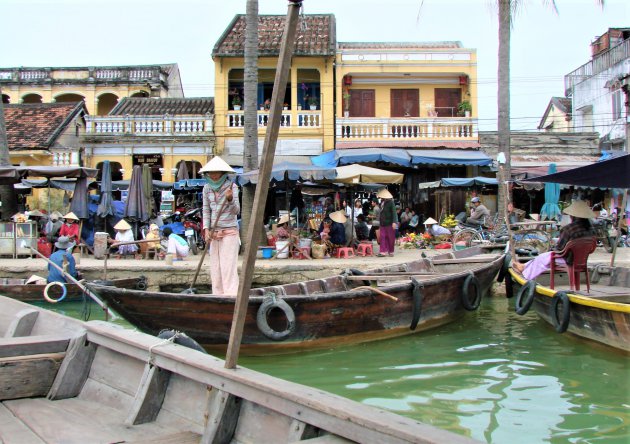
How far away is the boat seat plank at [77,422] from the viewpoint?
3352mm

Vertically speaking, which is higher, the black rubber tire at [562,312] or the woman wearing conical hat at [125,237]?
the woman wearing conical hat at [125,237]

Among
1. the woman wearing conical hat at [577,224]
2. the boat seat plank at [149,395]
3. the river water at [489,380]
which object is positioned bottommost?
the river water at [489,380]

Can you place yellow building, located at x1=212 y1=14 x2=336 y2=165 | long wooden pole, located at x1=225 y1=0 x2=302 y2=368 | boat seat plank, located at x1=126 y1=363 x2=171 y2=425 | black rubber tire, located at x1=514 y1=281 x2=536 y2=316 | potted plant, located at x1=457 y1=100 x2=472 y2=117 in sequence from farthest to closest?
potted plant, located at x1=457 y1=100 x2=472 y2=117
yellow building, located at x1=212 y1=14 x2=336 y2=165
black rubber tire, located at x1=514 y1=281 x2=536 y2=316
boat seat plank, located at x1=126 y1=363 x2=171 y2=425
long wooden pole, located at x1=225 y1=0 x2=302 y2=368

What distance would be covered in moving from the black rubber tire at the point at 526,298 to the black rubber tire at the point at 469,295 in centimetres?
78

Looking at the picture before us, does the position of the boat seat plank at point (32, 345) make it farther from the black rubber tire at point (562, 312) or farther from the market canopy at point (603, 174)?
the market canopy at point (603, 174)

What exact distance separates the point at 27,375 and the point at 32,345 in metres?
0.21

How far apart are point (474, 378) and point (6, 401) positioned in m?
4.51

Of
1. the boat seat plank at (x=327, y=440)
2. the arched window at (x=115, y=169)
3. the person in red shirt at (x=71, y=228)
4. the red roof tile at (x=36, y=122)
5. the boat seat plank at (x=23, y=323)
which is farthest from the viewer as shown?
the red roof tile at (x=36, y=122)

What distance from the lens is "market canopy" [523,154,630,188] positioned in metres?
7.01

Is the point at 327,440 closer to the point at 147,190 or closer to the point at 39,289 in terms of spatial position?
the point at 39,289

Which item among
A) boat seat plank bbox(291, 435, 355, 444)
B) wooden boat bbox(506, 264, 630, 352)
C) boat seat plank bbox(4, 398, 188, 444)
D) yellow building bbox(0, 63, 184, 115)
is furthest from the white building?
boat seat plank bbox(291, 435, 355, 444)

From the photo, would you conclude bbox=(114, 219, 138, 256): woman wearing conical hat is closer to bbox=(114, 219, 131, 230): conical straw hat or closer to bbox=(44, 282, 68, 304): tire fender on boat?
bbox=(114, 219, 131, 230): conical straw hat

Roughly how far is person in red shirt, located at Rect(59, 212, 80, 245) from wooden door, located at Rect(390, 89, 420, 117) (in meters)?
11.8

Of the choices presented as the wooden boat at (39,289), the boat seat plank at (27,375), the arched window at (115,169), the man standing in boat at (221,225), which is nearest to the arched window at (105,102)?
the arched window at (115,169)
